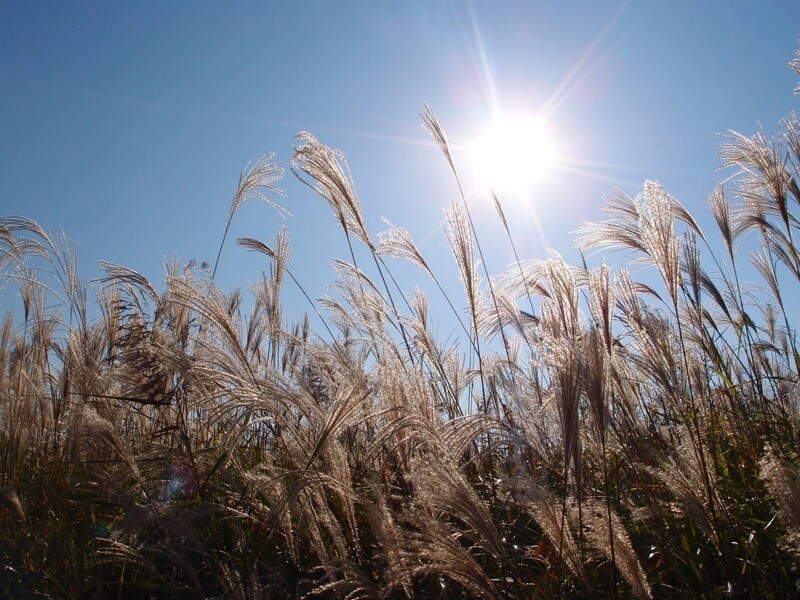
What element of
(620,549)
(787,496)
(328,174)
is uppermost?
(328,174)

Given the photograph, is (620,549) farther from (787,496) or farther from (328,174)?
(328,174)

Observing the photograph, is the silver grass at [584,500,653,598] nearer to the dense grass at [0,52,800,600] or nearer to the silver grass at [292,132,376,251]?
the dense grass at [0,52,800,600]

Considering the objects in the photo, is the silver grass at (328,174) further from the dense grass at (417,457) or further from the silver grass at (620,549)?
the silver grass at (620,549)

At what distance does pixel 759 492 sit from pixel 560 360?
4.85 feet

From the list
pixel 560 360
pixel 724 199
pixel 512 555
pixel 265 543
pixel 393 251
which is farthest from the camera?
pixel 724 199

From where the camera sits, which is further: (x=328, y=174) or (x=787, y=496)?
(x=328, y=174)

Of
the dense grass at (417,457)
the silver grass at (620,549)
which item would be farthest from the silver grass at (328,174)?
the silver grass at (620,549)

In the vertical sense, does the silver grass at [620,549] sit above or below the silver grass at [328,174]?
below

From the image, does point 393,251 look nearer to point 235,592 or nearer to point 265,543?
point 265,543

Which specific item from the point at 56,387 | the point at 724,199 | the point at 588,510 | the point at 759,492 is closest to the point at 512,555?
the point at 588,510

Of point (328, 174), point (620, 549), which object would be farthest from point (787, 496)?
point (328, 174)

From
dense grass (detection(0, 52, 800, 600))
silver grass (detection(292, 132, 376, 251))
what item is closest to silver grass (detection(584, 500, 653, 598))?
dense grass (detection(0, 52, 800, 600))

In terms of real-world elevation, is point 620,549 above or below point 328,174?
below

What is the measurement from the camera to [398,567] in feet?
4.78
